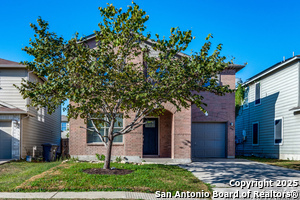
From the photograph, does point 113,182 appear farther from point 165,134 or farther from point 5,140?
point 5,140

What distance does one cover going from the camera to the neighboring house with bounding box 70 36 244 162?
15664 millimetres

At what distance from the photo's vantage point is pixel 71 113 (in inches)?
458

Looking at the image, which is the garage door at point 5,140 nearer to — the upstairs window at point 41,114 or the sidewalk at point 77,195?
the upstairs window at point 41,114

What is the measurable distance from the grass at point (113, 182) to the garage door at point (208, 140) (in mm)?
7566

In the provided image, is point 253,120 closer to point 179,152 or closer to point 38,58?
point 179,152

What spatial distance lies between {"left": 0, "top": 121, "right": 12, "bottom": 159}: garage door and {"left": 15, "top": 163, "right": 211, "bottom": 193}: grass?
7.59m

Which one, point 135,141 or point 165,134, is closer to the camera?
point 135,141

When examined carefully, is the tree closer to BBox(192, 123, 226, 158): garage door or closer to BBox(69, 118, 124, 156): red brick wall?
BBox(69, 118, 124, 156): red brick wall

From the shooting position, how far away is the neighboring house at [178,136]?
15.7 m

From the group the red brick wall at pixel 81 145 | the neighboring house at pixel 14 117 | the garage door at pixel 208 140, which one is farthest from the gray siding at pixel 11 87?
the garage door at pixel 208 140

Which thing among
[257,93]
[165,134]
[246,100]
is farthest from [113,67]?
[246,100]

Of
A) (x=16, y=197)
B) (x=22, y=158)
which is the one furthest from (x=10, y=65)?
(x=16, y=197)

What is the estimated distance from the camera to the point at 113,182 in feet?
30.7

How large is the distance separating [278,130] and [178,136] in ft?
24.6
